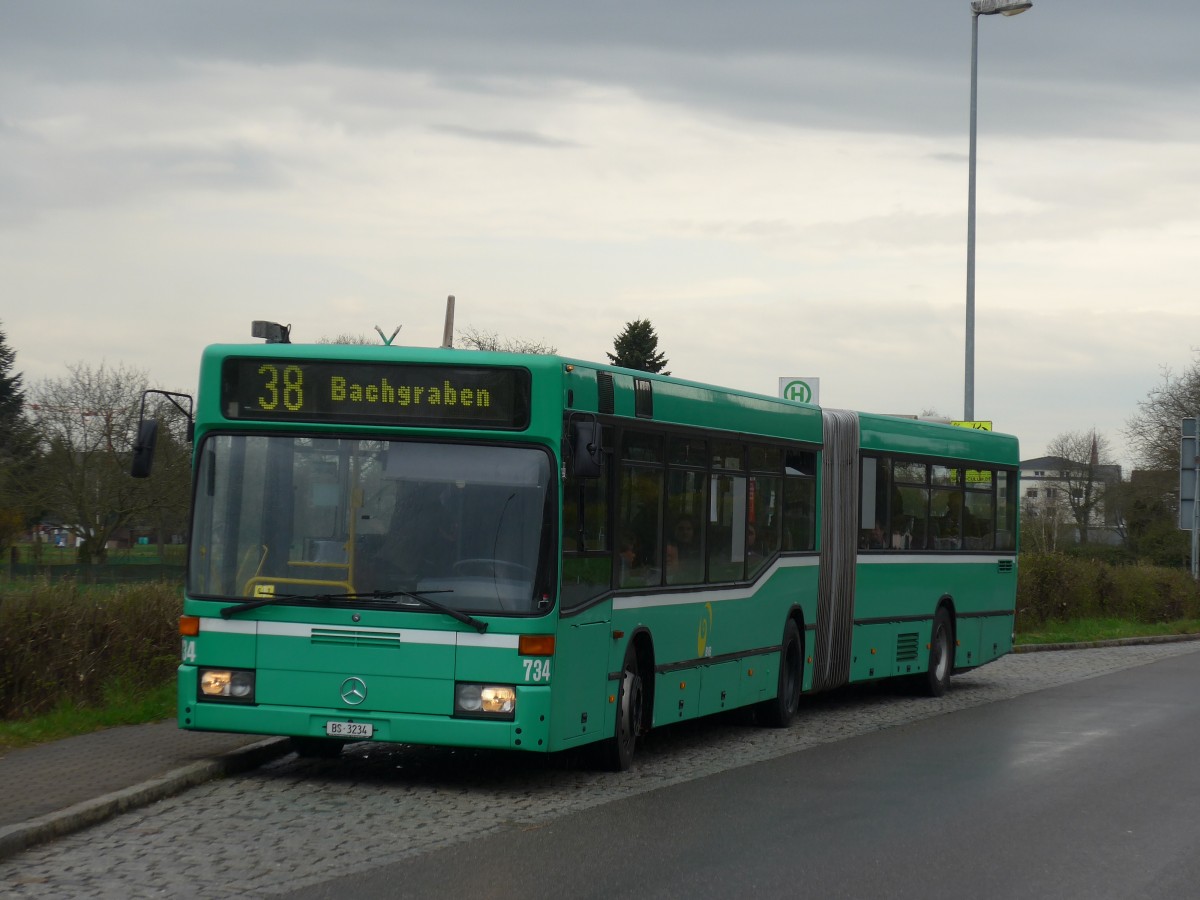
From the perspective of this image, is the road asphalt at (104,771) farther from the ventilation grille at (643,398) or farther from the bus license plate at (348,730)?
the ventilation grille at (643,398)

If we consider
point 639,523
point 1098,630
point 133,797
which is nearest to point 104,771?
point 133,797

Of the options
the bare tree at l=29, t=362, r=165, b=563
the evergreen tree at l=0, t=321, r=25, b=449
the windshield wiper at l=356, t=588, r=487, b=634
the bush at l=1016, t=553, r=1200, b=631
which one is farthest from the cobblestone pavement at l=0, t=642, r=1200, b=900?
the evergreen tree at l=0, t=321, r=25, b=449

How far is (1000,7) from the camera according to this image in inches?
1170

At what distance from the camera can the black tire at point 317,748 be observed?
1151 cm

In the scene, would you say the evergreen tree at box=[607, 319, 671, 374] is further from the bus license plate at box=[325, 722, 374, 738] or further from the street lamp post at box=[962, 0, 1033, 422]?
the bus license plate at box=[325, 722, 374, 738]

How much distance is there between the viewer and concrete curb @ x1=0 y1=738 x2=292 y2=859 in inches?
314

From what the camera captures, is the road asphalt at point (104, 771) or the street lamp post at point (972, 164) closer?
the road asphalt at point (104, 771)

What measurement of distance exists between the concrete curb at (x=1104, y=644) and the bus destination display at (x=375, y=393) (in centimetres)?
1904

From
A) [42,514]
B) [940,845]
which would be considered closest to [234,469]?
[940,845]

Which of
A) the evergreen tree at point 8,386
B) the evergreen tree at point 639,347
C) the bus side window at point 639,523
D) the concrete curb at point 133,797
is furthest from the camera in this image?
the evergreen tree at point 639,347

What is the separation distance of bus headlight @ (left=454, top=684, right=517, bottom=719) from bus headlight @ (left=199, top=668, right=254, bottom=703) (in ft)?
4.65

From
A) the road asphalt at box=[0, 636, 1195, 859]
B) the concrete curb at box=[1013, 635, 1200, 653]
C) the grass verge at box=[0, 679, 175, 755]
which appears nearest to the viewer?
the road asphalt at box=[0, 636, 1195, 859]

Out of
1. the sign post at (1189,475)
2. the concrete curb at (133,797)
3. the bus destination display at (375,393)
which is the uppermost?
the sign post at (1189,475)

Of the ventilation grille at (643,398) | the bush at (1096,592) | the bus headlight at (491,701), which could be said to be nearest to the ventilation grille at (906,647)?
the ventilation grille at (643,398)
